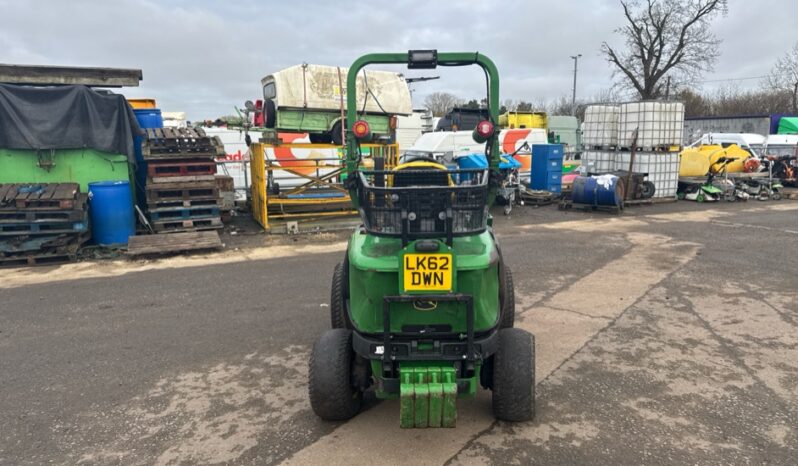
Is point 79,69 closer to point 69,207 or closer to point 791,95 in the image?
point 69,207

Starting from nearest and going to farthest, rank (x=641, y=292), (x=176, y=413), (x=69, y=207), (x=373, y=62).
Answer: (x=176, y=413), (x=373, y=62), (x=641, y=292), (x=69, y=207)

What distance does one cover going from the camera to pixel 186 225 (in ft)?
32.4

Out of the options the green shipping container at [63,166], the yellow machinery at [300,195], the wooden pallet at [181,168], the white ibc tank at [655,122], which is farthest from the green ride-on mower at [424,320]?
the white ibc tank at [655,122]

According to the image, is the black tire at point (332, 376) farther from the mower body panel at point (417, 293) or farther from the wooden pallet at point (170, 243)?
the wooden pallet at point (170, 243)

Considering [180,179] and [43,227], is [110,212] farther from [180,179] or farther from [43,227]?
[180,179]

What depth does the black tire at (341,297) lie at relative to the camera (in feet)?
12.6

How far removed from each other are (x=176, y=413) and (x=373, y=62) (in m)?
3.00

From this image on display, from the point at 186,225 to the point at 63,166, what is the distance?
92.2 inches

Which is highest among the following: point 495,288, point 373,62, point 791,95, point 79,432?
point 791,95

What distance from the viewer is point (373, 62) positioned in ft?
13.6

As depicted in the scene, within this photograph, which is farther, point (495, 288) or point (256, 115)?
point (256, 115)

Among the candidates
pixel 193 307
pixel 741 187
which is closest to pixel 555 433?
pixel 193 307

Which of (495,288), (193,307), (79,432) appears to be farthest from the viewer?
(193,307)

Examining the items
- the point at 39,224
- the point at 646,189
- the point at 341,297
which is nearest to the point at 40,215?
the point at 39,224
